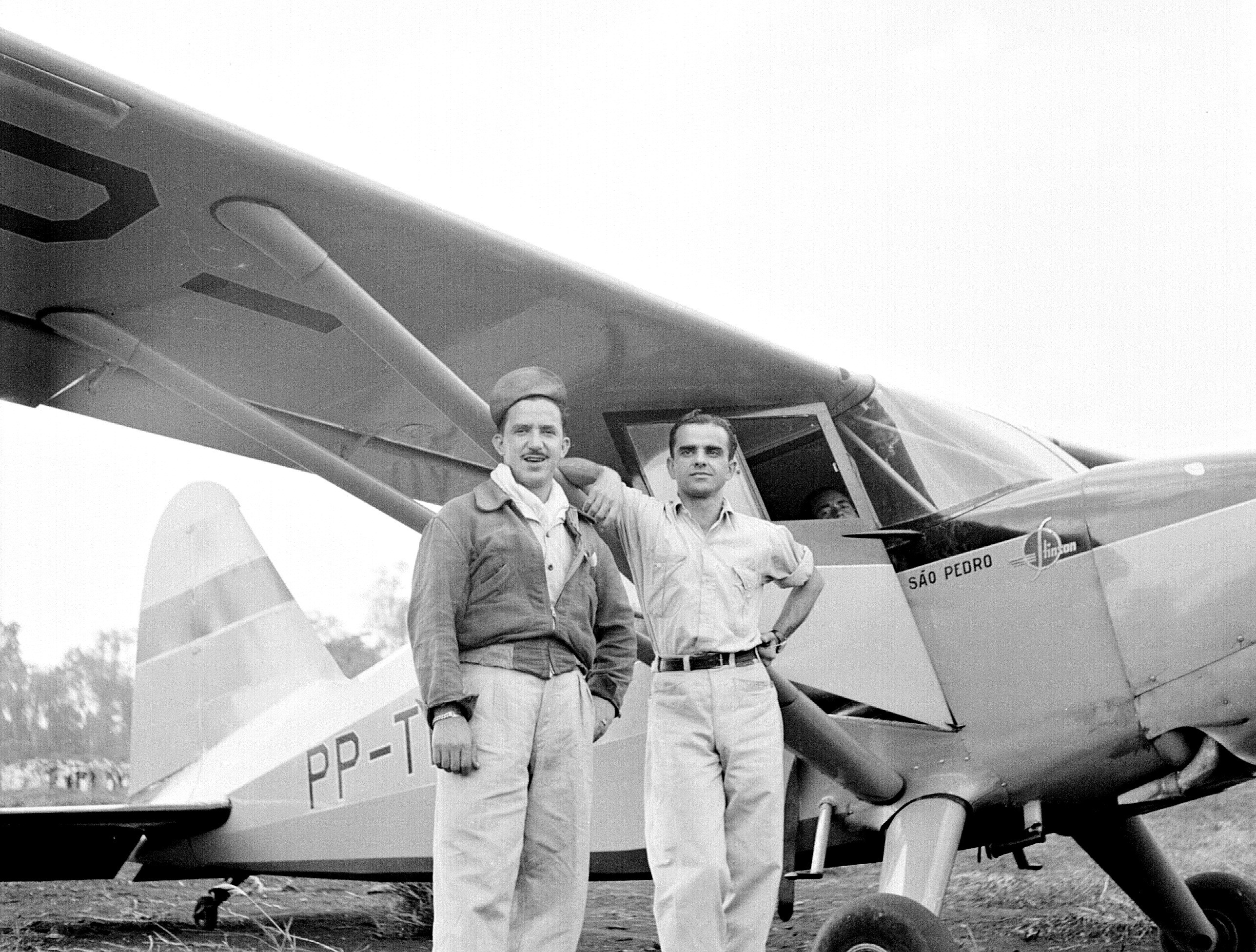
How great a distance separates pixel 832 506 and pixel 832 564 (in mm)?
236

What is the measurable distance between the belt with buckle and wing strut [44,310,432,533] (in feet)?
3.30

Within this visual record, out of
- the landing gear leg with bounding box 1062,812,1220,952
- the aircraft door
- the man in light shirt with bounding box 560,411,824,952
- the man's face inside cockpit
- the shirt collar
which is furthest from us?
the landing gear leg with bounding box 1062,812,1220,952

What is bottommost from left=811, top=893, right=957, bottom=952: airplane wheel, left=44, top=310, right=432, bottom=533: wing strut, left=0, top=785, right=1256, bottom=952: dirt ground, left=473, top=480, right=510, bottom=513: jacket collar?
left=0, top=785, right=1256, bottom=952: dirt ground

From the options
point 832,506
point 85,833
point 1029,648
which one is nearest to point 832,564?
point 832,506

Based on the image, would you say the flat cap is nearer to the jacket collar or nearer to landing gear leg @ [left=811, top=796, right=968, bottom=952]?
the jacket collar

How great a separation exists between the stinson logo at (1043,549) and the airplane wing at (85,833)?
4038 mm

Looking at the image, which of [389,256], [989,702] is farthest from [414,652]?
[989,702]

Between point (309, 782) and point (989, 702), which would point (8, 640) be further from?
point (989, 702)

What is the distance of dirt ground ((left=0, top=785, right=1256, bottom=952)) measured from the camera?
5465 mm

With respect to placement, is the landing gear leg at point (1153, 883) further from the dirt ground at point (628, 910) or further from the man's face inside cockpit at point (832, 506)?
the man's face inside cockpit at point (832, 506)

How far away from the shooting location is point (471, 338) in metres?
4.27

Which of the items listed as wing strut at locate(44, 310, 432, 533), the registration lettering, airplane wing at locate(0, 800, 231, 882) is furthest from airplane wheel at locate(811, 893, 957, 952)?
airplane wing at locate(0, 800, 231, 882)

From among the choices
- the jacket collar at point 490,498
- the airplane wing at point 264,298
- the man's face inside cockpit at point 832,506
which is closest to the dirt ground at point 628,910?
the man's face inside cockpit at point 832,506

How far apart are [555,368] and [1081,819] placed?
2331 mm
